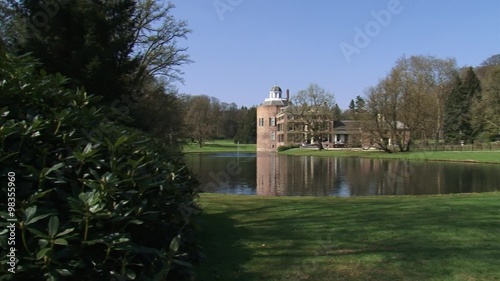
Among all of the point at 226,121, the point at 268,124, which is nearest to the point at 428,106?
the point at 268,124

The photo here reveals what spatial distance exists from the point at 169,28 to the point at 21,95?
920 inches

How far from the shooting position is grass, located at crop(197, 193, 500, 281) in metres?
4.38

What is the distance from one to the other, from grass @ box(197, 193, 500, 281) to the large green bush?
1729 mm

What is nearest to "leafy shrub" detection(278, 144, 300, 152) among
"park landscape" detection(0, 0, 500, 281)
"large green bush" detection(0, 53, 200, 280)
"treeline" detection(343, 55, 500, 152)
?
"treeline" detection(343, 55, 500, 152)

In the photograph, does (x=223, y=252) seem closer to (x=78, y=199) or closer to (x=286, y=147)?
(x=78, y=199)

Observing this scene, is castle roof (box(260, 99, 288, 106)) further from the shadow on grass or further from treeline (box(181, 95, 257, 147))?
the shadow on grass

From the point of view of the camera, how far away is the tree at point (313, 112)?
235ft

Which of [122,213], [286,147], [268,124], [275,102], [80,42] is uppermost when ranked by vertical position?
[275,102]

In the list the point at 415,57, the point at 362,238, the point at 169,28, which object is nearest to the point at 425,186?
the point at 169,28

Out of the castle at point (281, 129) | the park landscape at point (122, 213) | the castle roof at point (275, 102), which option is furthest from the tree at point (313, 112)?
the park landscape at point (122, 213)

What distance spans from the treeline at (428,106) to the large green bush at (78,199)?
48417mm

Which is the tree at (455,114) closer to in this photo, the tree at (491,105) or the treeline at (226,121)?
the tree at (491,105)

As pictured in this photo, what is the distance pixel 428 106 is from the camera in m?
55.5

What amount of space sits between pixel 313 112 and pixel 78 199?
2798 inches
